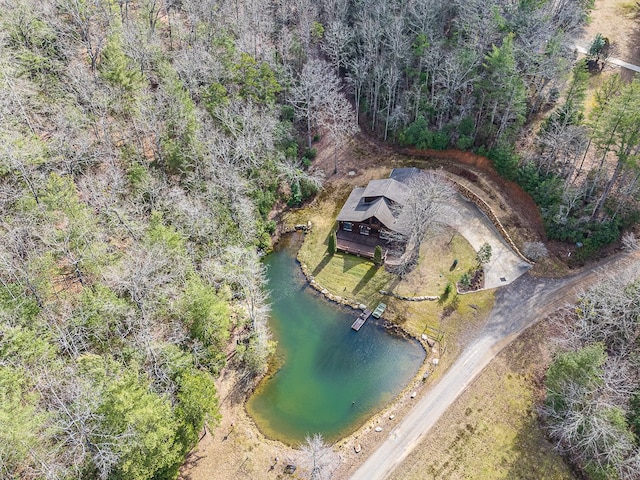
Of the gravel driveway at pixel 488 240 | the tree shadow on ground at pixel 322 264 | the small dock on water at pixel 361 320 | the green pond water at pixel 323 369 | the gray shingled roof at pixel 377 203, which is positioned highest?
the gray shingled roof at pixel 377 203

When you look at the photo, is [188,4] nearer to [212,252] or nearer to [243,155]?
[243,155]

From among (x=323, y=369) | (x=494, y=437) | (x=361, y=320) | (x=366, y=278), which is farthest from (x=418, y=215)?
(x=494, y=437)

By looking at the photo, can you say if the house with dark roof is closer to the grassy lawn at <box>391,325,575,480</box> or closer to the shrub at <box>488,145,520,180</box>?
the shrub at <box>488,145,520,180</box>

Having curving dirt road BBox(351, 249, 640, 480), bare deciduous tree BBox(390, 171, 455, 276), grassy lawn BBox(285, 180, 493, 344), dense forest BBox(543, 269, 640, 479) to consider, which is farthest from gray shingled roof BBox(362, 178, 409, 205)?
dense forest BBox(543, 269, 640, 479)

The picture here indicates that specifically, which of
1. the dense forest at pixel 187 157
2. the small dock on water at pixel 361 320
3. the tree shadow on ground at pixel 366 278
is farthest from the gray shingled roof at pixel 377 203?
the small dock on water at pixel 361 320

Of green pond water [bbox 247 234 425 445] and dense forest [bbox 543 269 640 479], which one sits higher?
dense forest [bbox 543 269 640 479]

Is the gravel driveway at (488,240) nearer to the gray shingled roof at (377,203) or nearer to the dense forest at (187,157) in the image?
the dense forest at (187,157)
